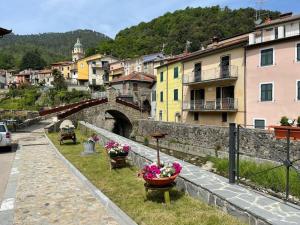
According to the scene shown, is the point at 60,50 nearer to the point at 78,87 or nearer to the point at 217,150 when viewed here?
the point at 78,87

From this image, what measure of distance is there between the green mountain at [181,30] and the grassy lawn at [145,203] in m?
52.0

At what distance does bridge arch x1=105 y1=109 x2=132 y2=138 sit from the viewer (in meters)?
39.8

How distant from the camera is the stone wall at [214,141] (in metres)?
19.7

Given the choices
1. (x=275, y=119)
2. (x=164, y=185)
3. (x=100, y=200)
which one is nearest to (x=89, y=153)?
(x=100, y=200)

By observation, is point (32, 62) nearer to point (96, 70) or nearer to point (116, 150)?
point (96, 70)

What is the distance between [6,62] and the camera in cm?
13175

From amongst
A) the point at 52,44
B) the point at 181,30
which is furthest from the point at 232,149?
the point at 52,44

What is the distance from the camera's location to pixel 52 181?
9.05 m

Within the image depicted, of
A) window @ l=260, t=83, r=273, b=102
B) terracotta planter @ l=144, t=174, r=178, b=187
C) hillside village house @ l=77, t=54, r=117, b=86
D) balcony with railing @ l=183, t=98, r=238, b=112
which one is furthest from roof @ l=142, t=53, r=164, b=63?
terracotta planter @ l=144, t=174, r=178, b=187

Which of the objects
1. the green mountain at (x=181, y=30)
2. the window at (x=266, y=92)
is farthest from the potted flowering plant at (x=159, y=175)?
the green mountain at (x=181, y=30)

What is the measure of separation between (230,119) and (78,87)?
51.1 metres

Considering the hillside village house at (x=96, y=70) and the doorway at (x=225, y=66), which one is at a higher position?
the hillside village house at (x=96, y=70)

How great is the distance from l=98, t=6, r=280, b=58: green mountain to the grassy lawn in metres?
52.0

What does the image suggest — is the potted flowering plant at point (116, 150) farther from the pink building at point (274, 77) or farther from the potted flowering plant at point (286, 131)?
the pink building at point (274, 77)
